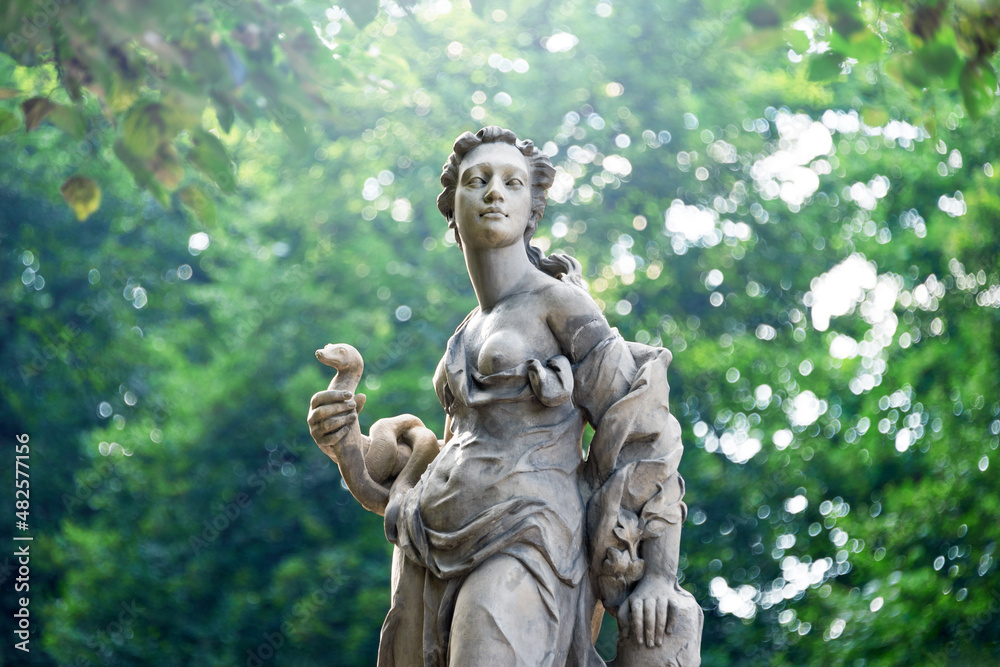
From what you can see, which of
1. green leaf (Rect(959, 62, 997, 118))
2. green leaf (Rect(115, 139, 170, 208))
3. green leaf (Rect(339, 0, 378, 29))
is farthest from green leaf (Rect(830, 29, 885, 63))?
green leaf (Rect(115, 139, 170, 208))

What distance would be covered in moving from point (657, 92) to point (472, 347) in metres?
6.92

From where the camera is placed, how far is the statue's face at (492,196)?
3070 mm

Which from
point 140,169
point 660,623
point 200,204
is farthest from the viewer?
point 200,204

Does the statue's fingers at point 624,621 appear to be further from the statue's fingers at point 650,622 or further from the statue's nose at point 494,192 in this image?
the statue's nose at point 494,192

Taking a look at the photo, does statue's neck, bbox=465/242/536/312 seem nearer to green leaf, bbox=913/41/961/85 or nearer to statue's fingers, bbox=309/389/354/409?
statue's fingers, bbox=309/389/354/409

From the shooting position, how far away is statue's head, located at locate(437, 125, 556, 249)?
124 inches

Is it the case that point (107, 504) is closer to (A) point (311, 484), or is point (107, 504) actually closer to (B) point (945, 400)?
(A) point (311, 484)

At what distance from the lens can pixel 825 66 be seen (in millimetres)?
3248

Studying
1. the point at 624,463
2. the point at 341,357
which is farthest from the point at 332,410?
the point at 624,463

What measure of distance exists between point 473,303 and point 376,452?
5318 mm

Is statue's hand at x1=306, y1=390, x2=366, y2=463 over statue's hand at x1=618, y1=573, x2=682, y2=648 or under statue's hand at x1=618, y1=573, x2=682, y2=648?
over

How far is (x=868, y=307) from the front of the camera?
8.86 metres

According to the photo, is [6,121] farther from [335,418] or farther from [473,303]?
[473,303]

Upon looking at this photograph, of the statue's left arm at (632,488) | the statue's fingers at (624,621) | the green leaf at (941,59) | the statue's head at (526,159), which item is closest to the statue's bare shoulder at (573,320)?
the statue's left arm at (632,488)
